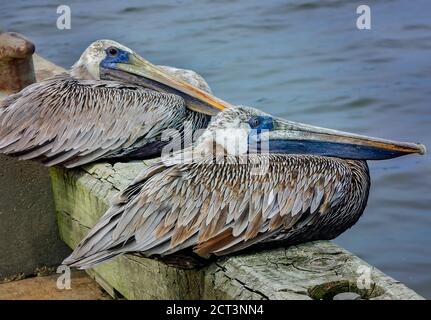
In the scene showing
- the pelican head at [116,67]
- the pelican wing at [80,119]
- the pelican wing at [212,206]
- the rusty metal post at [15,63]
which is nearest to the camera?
the pelican wing at [212,206]

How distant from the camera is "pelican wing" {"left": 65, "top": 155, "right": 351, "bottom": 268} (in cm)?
430

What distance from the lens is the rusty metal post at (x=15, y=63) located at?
21.0 ft

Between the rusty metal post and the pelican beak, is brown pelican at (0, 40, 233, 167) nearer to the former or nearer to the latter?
the rusty metal post

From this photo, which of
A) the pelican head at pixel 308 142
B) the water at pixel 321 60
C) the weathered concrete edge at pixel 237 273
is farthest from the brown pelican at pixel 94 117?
the water at pixel 321 60

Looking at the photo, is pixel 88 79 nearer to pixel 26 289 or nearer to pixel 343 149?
pixel 26 289

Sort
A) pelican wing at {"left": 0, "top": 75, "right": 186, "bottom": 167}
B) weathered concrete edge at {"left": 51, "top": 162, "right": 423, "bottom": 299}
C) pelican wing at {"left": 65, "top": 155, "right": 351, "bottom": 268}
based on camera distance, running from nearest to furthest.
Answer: weathered concrete edge at {"left": 51, "top": 162, "right": 423, "bottom": 299} → pelican wing at {"left": 65, "top": 155, "right": 351, "bottom": 268} → pelican wing at {"left": 0, "top": 75, "right": 186, "bottom": 167}

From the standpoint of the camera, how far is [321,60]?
14.5m

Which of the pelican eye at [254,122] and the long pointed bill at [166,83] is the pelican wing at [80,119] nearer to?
the long pointed bill at [166,83]

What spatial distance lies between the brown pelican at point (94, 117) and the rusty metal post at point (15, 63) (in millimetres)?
272

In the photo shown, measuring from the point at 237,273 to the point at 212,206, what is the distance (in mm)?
385

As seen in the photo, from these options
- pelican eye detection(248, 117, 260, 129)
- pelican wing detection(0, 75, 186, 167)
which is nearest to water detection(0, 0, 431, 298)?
pelican wing detection(0, 75, 186, 167)

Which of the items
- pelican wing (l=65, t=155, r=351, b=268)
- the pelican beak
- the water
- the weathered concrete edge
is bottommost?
the water

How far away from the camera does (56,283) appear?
19.3 ft
